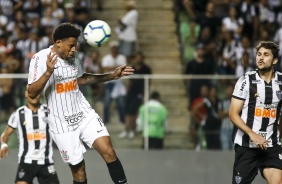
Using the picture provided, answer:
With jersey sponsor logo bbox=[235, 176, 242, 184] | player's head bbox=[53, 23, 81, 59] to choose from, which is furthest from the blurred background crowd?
player's head bbox=[53, 23, 81, 59]

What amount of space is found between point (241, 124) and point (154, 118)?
204 inches

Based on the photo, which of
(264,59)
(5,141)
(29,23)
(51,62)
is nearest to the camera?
(51,62)

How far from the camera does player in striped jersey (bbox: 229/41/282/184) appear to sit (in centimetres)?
1088

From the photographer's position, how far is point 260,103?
10930 mm

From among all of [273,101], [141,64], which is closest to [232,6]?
[141,64]

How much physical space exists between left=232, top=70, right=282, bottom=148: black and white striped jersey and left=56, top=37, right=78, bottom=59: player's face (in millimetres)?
2001

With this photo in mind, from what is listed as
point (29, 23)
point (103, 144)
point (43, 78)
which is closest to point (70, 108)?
point (103, 144)

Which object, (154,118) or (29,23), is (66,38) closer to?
(154,118)

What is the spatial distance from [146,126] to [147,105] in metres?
0.37

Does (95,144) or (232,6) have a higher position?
(232,6)

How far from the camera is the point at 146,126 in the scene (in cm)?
1575

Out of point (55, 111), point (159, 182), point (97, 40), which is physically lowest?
point (159, 182)

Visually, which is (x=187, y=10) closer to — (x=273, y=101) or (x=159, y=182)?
(x=159, y=182)

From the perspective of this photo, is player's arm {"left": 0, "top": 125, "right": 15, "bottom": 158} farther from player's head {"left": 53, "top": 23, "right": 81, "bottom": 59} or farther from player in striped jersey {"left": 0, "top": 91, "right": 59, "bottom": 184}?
player's head {"left": 53, "top": 23, "right": 81, "bottom": 59}
